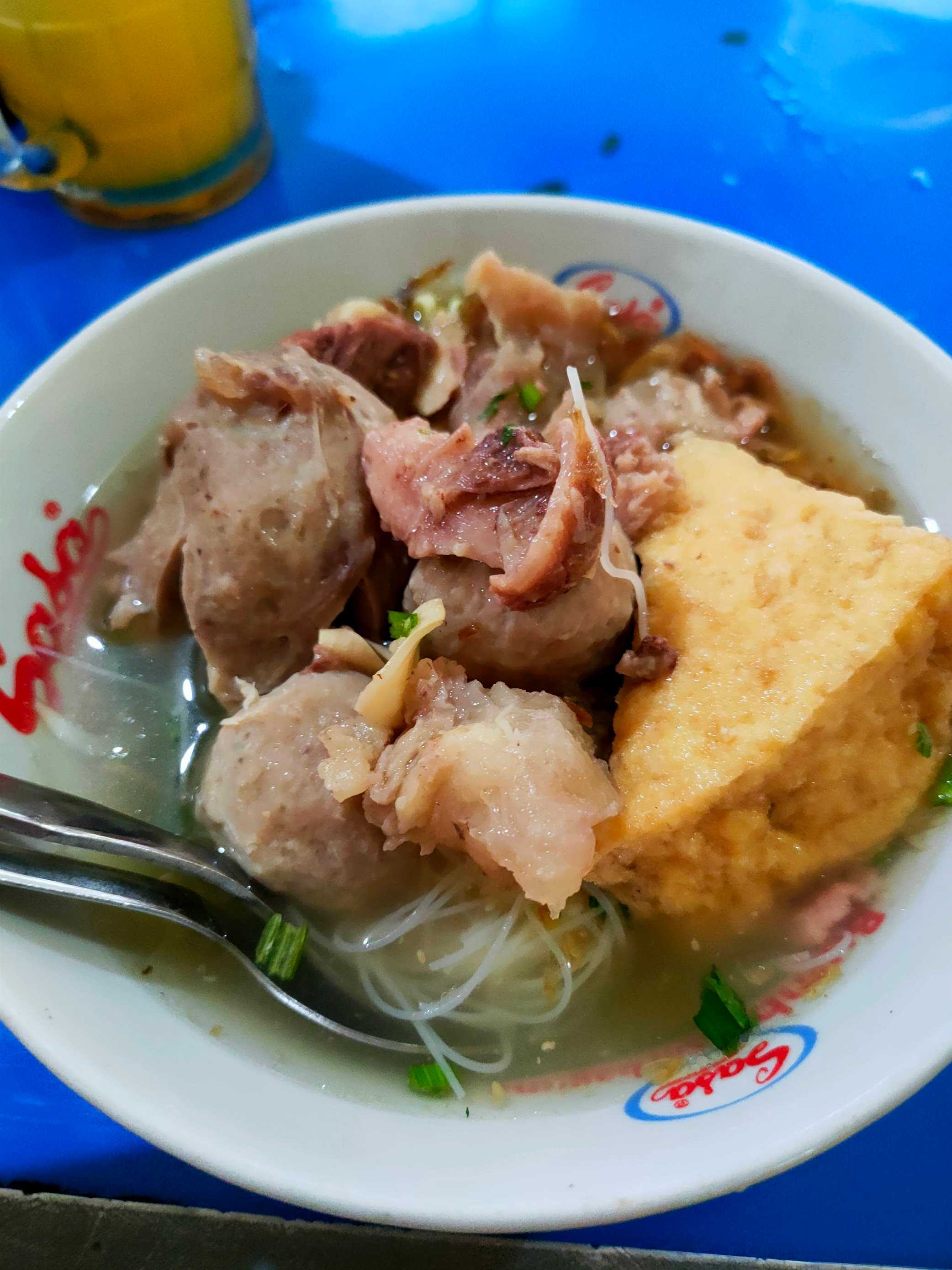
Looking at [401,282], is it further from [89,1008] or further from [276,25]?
[276,25]

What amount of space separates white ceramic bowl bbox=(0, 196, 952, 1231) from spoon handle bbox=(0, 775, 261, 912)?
99mm

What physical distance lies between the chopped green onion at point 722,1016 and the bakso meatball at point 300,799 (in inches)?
21.7

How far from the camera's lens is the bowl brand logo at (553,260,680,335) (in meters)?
1.93

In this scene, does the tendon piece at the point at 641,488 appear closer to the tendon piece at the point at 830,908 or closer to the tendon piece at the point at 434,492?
the tendon piece at the point at 434,492

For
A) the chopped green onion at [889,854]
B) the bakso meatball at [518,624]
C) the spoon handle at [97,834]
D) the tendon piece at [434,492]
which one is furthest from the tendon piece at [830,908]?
the spoon handle at [97,834]

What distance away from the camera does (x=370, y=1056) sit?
140 centimetres

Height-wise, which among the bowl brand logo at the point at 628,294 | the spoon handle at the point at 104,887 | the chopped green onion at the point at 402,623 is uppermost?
the bowl brand logo at the point at 628,294

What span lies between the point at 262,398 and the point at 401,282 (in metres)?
0.67

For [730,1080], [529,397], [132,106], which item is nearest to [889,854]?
[730,1080]

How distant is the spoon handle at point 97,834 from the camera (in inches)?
49.3

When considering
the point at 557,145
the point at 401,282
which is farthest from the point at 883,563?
the point at 557,145

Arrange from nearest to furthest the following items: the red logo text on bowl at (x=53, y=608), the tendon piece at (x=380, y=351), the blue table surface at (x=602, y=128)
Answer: the red logo text on bowl at (x=53, y=608) < the tendon piece at (x=380, y=351) < the blue table surface at (x=602, y=128)

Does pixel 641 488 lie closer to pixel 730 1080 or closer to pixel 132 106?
pixel 730 1080

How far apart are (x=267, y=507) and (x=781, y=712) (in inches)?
34.9
